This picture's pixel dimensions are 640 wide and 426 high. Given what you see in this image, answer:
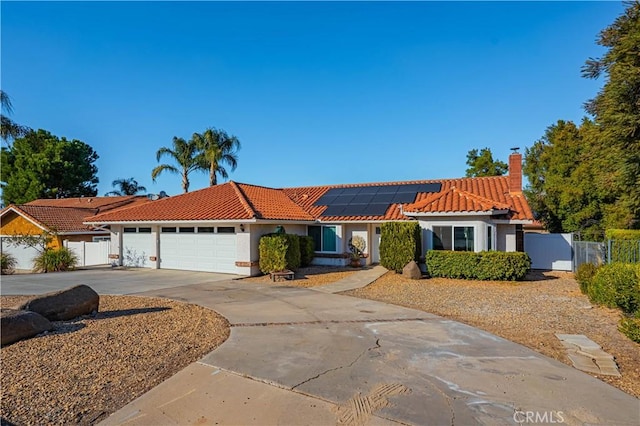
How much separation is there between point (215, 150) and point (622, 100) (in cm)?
2778

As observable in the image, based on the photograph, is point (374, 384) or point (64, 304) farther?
point (64, 304)

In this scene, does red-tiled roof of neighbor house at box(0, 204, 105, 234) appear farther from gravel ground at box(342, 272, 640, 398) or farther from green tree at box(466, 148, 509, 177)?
green tree at box(466, 148, 509, 177)

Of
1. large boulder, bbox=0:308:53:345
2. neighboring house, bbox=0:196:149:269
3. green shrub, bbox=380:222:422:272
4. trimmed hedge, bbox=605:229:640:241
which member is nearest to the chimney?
trimmed hedge, bbox=605:229:640:241

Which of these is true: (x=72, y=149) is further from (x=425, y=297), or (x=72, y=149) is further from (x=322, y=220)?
(x=425, y=297)

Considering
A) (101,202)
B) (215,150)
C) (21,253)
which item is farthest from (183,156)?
(21,253)

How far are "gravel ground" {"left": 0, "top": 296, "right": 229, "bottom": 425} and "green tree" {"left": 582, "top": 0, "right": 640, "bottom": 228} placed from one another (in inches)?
540

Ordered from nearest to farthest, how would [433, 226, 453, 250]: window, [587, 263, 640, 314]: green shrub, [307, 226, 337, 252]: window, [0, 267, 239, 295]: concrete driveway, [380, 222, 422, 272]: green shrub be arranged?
[587, 263, 640, 314]: green shrub
[0, 267, 239, 295]: concrete driveway
[380, 222, 422, 272]: green shrub
[433, 226, 453, 250]: window
[307, 226, 337, 252]: window

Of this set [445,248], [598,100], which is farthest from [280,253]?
[598,100]

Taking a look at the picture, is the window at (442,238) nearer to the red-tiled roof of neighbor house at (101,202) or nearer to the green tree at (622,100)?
the green tree at (622,100)

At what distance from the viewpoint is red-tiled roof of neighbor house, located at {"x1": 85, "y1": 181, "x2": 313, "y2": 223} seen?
17625 mm

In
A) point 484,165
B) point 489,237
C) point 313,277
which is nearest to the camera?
point 313,277

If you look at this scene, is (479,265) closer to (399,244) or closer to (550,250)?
(399,244)

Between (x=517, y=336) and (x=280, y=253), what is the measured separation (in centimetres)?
1065

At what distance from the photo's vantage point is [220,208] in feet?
60.3
